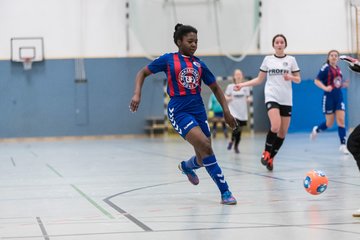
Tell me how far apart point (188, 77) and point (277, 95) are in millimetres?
4078

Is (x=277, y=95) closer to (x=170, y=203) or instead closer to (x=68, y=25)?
(x=170, y=203)

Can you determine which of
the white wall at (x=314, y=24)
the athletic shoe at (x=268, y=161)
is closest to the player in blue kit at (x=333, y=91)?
the athletic shoe at (x=268, y=161)

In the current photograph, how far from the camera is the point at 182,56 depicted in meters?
7.76

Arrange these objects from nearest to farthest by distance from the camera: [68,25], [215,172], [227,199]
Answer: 1. [227,199]
2. [215,172]
3. [68,25]

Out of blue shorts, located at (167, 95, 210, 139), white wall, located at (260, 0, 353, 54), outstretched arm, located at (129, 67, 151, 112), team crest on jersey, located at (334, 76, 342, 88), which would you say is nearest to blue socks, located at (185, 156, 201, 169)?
blue shorts, located at (167, 95, 210, 139)

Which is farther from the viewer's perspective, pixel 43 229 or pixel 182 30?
pixel 182 30

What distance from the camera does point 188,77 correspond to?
7.66 metres

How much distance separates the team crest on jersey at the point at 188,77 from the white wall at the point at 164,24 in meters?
15.9

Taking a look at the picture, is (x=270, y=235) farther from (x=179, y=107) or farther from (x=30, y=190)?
(x=30, y=190)

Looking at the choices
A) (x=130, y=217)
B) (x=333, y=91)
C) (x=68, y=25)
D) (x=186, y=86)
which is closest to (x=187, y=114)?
(x=186, y=86)

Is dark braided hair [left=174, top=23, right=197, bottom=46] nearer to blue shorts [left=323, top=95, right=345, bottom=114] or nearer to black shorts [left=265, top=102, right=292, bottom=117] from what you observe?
black shorts [left=265, top=102, right=292, bottom=117]

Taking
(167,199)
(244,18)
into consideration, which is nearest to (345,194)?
(167,199)

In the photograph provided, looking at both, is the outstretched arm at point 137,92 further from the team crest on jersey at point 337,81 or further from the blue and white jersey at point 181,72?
the team crest on jersey at point 337,81

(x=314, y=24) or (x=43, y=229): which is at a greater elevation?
(x=314, y=24)
